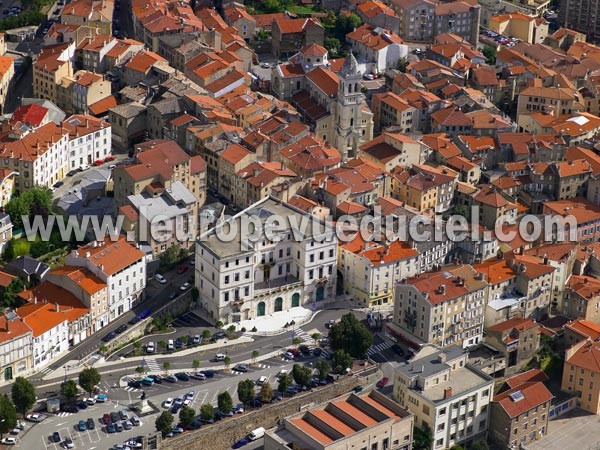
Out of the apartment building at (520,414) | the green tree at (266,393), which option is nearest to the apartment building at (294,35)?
the apartment building at (520,414)

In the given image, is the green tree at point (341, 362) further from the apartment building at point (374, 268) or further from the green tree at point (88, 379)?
the green tree at point (88, 379)

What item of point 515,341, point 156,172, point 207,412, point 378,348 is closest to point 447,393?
point 378,348

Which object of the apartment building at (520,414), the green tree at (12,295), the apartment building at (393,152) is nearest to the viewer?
the apartment building at (520,414)

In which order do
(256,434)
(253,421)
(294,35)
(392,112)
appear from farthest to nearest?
(294,35) < (392,112) < (253,421) < (256,434)

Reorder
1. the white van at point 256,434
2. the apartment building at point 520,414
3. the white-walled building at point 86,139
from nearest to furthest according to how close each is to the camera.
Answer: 1. the white van at point 256,434
2. the apartment building at point 520,414
3. the white-walled building at point 86,139

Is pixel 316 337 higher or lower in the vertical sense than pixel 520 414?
higher

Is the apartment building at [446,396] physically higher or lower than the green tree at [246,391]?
lower

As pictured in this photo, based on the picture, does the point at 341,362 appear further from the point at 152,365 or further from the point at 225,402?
the point at 152,365

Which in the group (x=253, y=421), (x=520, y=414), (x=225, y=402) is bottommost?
(x=520, y=414)
